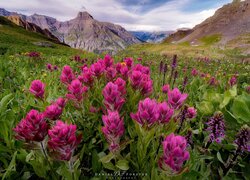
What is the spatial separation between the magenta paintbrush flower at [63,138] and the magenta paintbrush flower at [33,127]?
145 mm

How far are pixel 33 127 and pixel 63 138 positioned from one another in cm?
24

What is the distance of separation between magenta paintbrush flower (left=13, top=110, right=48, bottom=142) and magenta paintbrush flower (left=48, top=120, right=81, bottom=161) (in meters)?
0.15

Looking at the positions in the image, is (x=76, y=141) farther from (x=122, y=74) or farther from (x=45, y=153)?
(x=122, y=74)

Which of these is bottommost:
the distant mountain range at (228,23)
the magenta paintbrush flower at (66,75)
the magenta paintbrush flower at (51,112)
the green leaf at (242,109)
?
the green leaf at (242,109)

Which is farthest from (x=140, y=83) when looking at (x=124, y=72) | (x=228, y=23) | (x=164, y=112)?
(x=228, y=23)

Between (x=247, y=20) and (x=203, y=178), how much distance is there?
92615 mm

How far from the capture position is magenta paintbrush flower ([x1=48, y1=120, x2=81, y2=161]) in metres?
1.35

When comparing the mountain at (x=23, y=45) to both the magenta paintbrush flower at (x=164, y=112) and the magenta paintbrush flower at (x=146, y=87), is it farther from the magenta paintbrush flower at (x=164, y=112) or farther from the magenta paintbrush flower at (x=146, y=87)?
the magenta paintbrush flower at (x=164, y=112)

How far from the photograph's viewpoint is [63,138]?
1.36m

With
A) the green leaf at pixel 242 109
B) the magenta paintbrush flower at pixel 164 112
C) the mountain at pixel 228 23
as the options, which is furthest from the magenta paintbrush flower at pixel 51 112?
the mountain at pixel 228 23

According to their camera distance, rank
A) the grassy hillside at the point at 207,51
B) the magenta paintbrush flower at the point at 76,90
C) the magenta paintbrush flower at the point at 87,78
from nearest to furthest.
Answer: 1. the magenta paintbrush flower at the point at 76,90
2. the magenta paintbrush flower at the point at 87,78
3. the grassy hillside at the point at 207,51

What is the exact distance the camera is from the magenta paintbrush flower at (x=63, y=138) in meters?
1.35

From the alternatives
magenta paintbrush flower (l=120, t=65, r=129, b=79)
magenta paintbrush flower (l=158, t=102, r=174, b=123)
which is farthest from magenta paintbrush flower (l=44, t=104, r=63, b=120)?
magenta paintbrush flower (l=120, t=65, r=129, b=79)

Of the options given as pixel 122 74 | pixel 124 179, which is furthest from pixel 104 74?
pixel 124 179
